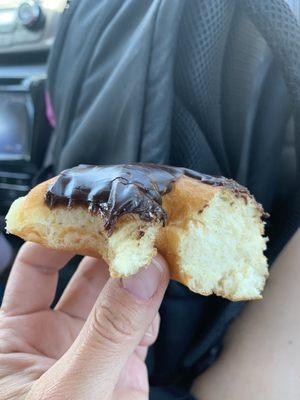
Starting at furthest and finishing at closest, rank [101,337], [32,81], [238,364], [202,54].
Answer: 1. [32,81]
2. [238,364]
3. [202,54]
4. [101,337]

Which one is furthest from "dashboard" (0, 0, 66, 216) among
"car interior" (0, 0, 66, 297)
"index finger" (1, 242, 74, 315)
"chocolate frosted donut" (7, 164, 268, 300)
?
"chocolate frosted donut" (7, 164, 268, 300)

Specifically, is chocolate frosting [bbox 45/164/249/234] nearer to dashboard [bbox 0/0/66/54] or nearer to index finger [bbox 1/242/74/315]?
index finger [bbox 1/242/74/315]

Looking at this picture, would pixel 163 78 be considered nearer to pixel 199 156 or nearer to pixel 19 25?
pixel 199 156

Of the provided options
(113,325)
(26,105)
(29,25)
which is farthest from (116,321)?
(29,25)

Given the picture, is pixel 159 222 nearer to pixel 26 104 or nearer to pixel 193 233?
pixel 193 233

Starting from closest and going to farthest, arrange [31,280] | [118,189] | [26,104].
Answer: [118,189] → [31,280] → [26,104]

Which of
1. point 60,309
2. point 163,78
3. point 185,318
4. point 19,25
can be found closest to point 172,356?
point 185,318

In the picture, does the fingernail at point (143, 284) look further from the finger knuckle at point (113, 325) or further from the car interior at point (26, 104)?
the car interior at point (26, 104)
